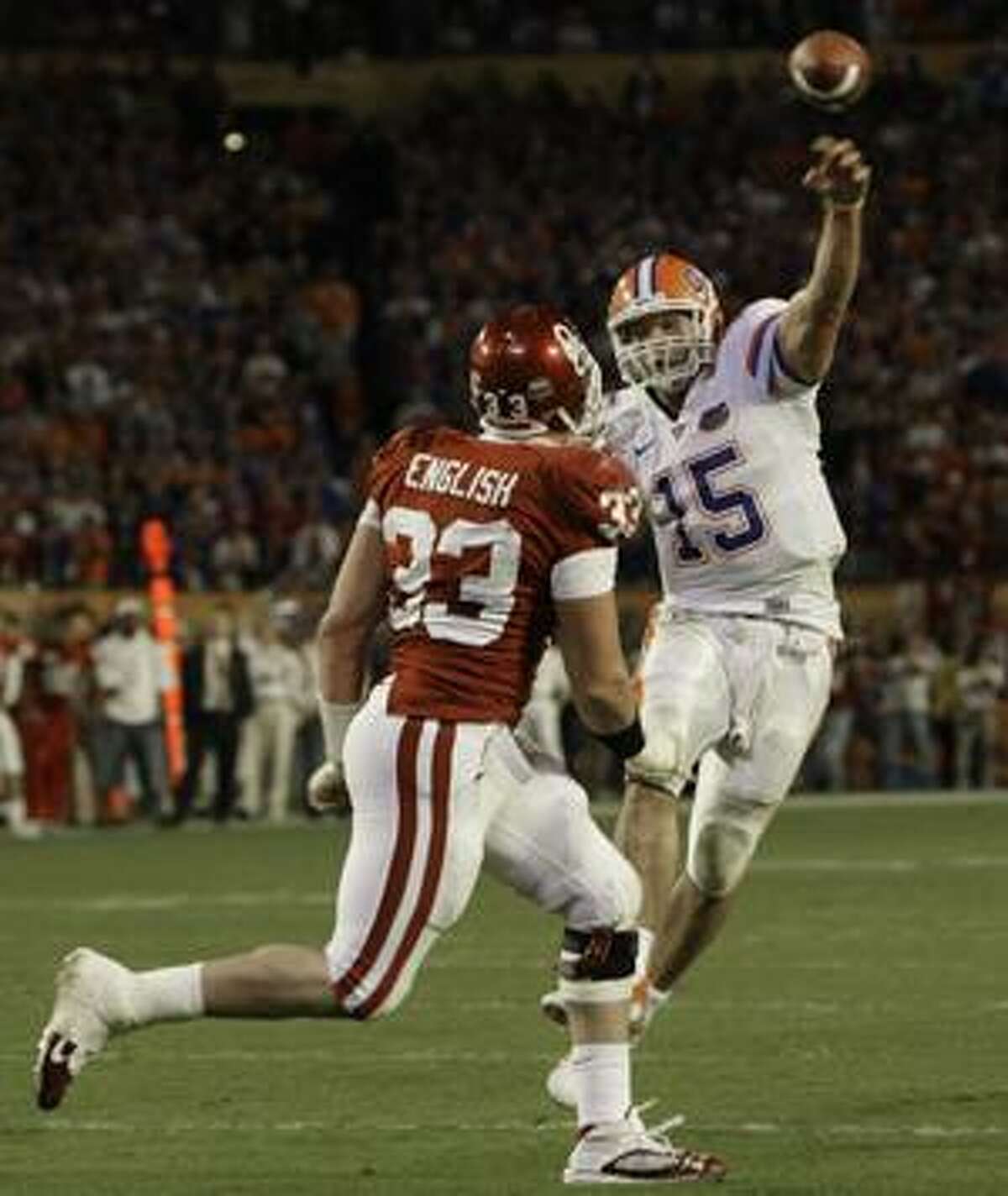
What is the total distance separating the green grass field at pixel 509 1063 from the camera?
6.55 m

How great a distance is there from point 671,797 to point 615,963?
6.06ft

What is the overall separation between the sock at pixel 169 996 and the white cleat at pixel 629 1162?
27.9 inches

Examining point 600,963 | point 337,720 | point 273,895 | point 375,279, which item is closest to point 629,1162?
point 600,963

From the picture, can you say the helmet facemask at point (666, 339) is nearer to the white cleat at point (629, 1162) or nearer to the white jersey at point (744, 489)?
the white jersey at point (744, 489)

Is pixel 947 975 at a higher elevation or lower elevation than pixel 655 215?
lower

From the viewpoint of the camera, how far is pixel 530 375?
6.38 m

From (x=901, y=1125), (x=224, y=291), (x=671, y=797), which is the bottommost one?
(x=901, y=1125)

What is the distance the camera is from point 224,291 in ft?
87.1

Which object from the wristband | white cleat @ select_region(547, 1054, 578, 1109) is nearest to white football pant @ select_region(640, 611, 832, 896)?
white cleat @ select_region(547, 1054, 578, 1109)

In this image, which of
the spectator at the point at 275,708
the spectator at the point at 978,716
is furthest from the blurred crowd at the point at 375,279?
the spectator at the point at 275,708

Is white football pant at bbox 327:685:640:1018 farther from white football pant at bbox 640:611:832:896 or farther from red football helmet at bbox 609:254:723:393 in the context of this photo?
red football helmet at bbox 609:254:723:393

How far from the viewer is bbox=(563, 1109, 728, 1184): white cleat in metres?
6.30

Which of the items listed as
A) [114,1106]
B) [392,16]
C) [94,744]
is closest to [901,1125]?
[114,1106]

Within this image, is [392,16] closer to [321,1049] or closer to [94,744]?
[94,744]
